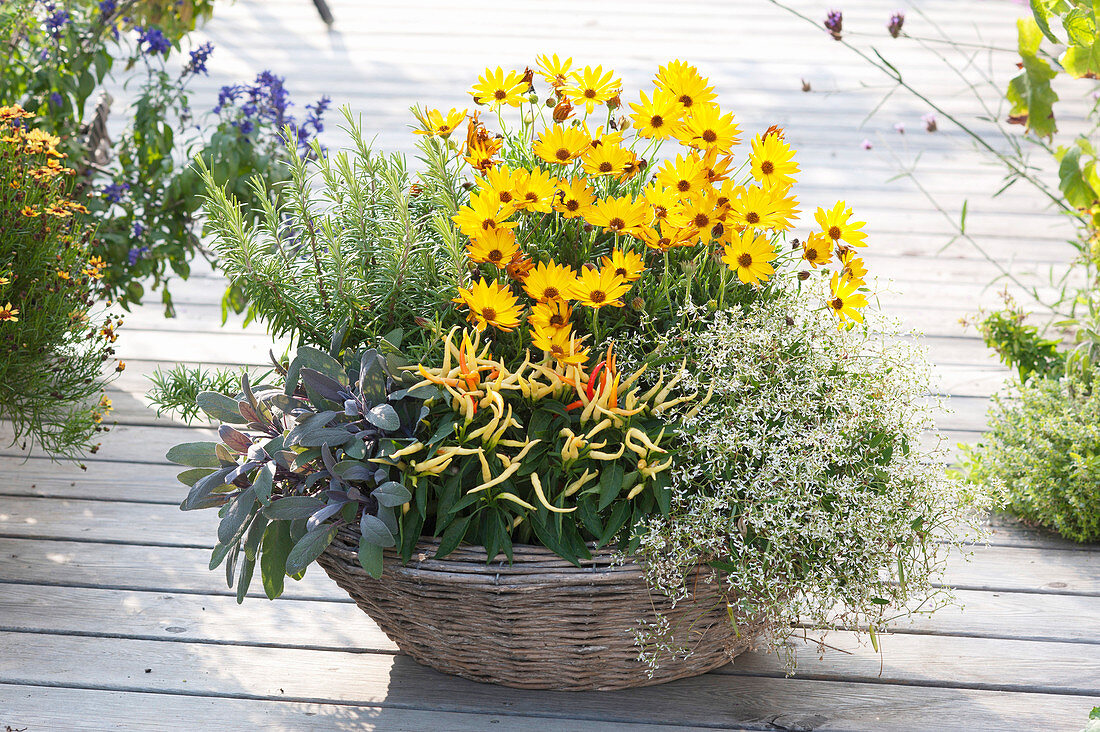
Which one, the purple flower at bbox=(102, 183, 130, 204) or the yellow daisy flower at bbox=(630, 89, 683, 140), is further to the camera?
the purple flower at bbox=(102, 183, 130, 204)

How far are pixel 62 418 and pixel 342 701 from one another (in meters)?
0.97

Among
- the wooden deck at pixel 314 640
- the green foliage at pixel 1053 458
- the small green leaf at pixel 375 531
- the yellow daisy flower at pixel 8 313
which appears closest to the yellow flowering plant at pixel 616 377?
the small green leaf at pixel 375 531

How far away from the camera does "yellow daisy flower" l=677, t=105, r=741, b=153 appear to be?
4.11 ft

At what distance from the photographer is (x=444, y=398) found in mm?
1240

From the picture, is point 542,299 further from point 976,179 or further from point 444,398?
point 976,179

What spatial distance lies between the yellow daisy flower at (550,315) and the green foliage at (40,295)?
0.89 m

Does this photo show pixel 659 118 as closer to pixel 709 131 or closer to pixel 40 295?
pixel 709 131

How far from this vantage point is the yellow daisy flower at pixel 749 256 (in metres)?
1.22

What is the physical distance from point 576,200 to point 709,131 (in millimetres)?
197

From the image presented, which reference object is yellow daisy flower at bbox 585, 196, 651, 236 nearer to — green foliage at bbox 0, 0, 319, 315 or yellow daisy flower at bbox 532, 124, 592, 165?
yellow daisy flower at bbox 532, 124, 592, 165

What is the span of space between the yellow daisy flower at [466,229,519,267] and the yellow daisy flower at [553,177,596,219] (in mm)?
79

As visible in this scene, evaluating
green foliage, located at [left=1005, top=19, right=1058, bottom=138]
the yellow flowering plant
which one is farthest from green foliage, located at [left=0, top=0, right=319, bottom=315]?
green foliage, located at [left=1005, top=19, right=1058, bottom=138]

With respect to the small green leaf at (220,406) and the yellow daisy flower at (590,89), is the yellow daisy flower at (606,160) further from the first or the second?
the small green leaf at (220,406)

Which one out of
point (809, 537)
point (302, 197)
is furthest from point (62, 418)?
point (809, 537)
